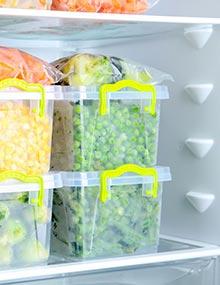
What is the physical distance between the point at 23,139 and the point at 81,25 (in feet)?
0.82

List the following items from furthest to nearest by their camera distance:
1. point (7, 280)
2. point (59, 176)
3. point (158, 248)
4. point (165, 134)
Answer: point (165, 134) → point (158, 248) → point (59, 176) → point (7, 280)

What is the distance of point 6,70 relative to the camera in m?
1.47

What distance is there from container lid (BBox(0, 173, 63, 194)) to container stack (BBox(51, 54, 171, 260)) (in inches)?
1.7

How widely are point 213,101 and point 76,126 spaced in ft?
Answer: 1.02

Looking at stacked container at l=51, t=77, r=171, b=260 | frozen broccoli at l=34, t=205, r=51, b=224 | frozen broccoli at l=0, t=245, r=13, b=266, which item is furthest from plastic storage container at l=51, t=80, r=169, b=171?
frozen broccoli at l=0, t=245, r=13, b=266

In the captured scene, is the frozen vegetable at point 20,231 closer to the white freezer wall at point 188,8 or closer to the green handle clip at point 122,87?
the green handle clip at point 122,87

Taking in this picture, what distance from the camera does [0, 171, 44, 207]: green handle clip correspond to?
1.44 m

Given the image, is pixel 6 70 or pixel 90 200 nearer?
pixel 6 70

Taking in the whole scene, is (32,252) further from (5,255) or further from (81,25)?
(81,25)

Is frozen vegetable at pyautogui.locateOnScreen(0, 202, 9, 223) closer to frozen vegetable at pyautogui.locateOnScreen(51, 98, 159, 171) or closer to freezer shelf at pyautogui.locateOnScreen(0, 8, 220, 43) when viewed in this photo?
frozen vegetable at pyautogui.locateOnScreen(51, 98, 159, 171)

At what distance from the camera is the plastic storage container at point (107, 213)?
1566mm

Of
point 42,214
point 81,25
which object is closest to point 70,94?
point 81,25

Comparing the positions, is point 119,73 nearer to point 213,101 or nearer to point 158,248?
point 213,101

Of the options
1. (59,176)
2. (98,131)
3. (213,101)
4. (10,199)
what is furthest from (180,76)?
(10,199)
